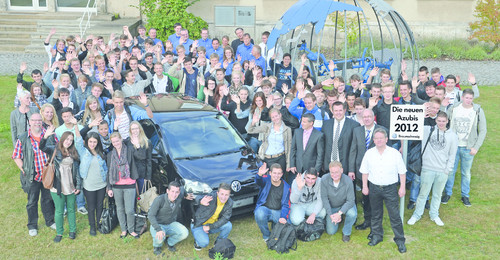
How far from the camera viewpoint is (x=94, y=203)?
24.4 ft

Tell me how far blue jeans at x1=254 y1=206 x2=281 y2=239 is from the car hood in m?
0.54

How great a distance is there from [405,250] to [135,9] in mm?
18138

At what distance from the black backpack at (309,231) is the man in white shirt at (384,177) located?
72 centimetres

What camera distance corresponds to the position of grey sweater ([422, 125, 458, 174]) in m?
7.60

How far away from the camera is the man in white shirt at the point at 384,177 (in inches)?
274

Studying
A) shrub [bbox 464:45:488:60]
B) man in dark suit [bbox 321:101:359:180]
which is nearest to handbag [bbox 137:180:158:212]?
man in dark suit [bbox 321:101:359:180]

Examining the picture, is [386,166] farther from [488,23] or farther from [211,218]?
[488,23]

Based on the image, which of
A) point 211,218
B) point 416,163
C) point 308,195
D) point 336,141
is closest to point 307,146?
point 336,141

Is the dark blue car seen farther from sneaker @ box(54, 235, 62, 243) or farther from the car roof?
sneaker @ box(54, 235, 62, 243)

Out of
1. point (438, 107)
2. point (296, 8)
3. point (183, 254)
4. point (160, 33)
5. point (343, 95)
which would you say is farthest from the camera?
point (160, 33)

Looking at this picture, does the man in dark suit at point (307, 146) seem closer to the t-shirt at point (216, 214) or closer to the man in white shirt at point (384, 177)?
the man in white shirt at point (384, 177)

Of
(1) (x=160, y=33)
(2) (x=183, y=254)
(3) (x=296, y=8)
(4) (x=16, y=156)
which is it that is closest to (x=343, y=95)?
(3) (x=296, y=8)

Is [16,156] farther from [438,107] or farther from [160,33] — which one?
[160,33]

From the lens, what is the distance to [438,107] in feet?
26.4
